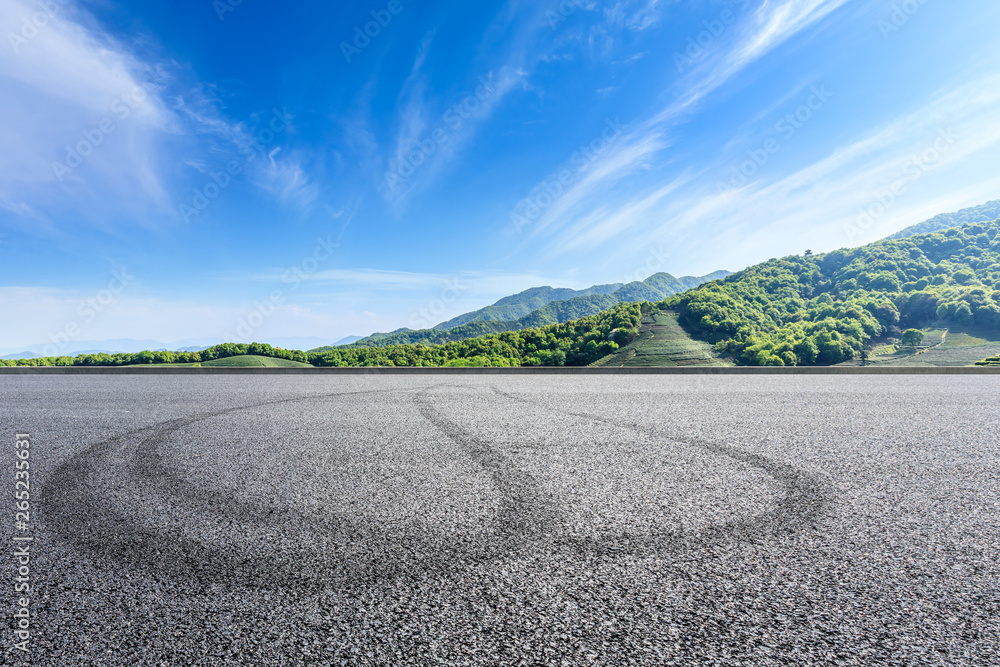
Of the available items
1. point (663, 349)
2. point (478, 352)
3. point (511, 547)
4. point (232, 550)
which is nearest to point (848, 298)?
point (663, 349)

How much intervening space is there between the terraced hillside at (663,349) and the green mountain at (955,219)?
487ft

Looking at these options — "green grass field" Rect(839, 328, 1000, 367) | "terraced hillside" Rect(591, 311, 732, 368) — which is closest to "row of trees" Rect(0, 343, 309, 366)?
"terraced hillside" Rect(591, 311, 732, 368)

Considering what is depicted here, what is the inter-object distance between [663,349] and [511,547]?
247 feet

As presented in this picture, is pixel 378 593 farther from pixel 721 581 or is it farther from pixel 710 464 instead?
pixel 710 464

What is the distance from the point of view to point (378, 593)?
7.19 ft

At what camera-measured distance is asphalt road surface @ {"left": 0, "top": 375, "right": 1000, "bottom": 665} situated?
1859 millimetres

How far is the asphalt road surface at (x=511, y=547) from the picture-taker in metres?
1.86

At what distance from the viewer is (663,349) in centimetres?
7294

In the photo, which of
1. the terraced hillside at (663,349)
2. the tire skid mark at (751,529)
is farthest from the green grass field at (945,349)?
the tire skid mark at (751,529)

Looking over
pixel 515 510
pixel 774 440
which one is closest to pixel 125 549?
pixel 515 510

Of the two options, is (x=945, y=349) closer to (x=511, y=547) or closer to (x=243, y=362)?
Result: (x=243, y=362)

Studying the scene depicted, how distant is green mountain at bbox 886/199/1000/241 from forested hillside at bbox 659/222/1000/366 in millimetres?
83344

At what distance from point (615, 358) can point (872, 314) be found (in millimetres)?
47258

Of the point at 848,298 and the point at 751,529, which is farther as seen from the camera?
the point at 848,298
